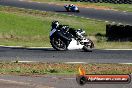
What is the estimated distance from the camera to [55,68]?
17406 millimetres

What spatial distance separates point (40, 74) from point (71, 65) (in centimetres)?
279

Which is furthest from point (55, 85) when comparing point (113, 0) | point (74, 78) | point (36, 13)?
point (113, 0)

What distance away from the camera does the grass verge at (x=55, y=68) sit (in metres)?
16.3

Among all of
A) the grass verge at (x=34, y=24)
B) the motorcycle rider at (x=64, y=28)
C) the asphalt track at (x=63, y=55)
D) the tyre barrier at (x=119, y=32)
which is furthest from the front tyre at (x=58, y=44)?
the tyre barrier at (x=119, y=32)

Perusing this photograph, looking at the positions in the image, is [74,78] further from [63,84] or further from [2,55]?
[2,55]

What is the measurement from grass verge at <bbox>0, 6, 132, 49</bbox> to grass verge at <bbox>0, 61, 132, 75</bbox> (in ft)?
40.1

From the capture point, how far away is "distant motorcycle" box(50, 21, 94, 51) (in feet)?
72.1

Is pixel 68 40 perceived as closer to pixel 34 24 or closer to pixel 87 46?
pixel 87 46

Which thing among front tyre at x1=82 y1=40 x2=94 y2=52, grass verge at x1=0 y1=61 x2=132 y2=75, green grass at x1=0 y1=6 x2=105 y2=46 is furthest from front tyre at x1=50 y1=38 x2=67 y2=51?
green grass at x1=0 y1=6 x2=105 y2=46

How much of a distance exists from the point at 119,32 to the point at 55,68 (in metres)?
15.6

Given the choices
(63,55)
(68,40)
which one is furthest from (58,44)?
(63,55)

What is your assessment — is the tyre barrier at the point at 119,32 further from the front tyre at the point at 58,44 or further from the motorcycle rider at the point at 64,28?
the front tyre at the point at 58,44

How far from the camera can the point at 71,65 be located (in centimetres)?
1830

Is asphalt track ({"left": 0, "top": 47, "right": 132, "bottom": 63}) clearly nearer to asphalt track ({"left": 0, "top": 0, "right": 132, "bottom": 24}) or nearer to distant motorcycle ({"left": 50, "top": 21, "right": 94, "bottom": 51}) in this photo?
distant motorcycle ({"left": 50, "top": 21, "right": 94, "bottom": 51})
